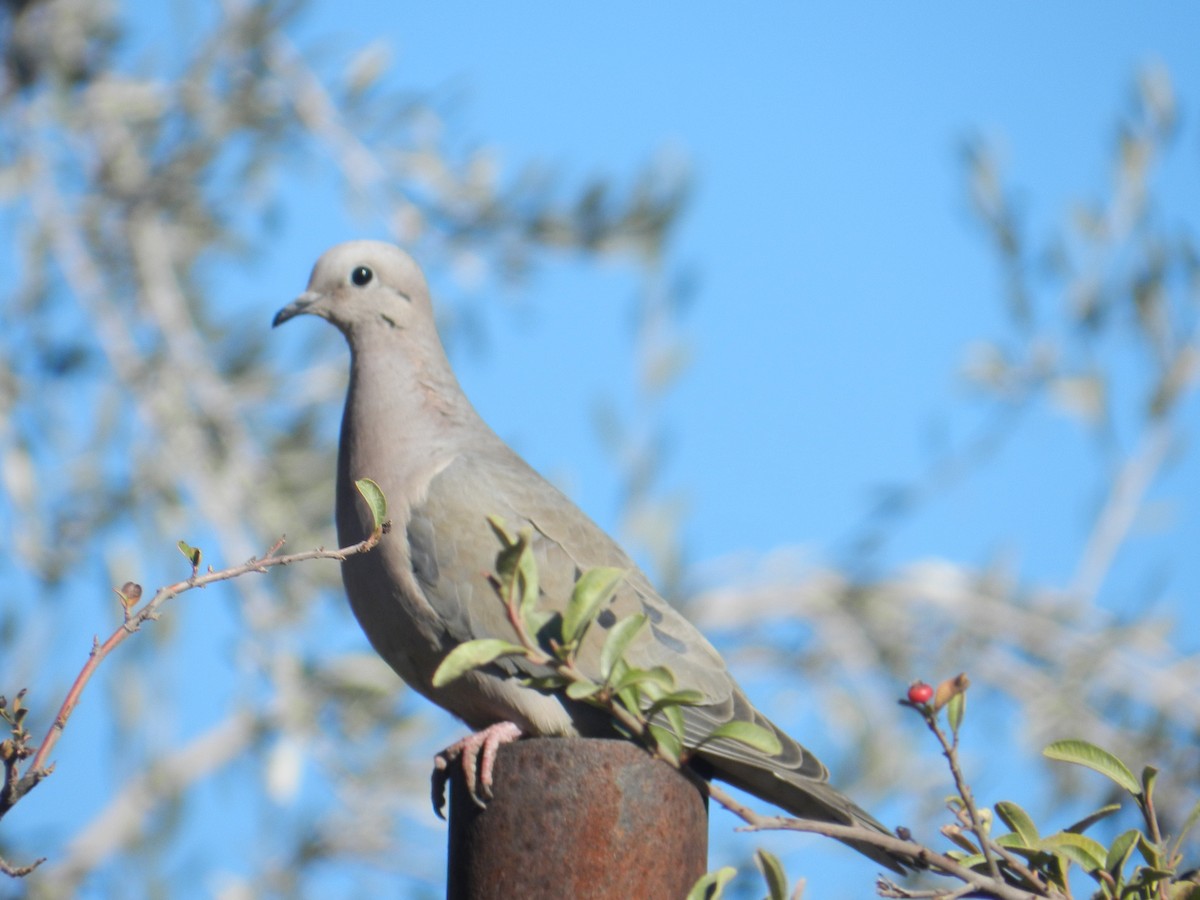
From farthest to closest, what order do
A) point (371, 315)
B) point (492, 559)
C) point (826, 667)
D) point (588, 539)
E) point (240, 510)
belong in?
point (826, 667) → point (240, 510) → point (371, 315) → point (588, 539) → point (492, 559)

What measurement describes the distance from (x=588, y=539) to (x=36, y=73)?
10.2 ft

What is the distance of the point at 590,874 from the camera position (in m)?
1.85

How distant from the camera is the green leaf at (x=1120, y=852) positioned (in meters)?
1.78

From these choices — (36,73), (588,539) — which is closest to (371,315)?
(588,539)

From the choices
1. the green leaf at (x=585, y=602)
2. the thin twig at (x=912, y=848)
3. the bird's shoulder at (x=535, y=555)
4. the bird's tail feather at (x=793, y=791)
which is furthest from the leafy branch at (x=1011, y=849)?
the bird's shoulder at (x=535, y=555)

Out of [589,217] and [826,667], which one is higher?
[589,217]

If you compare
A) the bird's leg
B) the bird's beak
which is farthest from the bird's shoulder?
the bird's beak

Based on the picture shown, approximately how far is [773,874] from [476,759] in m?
0.75

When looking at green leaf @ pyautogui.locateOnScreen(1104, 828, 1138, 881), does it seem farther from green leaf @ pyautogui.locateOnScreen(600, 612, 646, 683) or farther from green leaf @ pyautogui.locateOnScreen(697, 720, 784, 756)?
green leaf @ pyautogui.locateOnScreen(600, 612, 646, 683)

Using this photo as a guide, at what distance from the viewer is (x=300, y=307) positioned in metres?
3.46

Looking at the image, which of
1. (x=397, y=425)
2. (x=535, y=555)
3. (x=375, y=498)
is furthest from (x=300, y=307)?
(x=375, y=498)

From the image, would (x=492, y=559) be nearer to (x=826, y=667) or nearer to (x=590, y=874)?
(x=590, y=874)

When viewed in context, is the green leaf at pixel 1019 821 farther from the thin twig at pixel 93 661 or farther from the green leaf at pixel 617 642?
the thin twig at pixel 93 661

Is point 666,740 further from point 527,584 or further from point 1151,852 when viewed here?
point 1151,852
